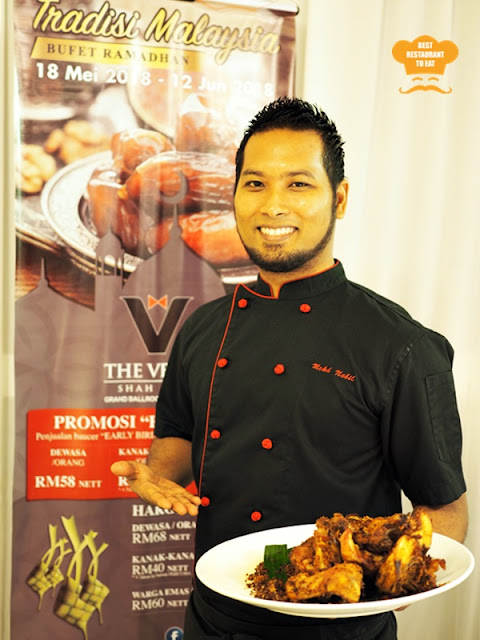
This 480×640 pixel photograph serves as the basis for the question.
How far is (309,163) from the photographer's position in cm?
151

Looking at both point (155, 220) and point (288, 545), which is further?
point (155, 220)

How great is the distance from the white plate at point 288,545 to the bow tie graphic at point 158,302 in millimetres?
1180

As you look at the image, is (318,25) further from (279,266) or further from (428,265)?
(279,266)

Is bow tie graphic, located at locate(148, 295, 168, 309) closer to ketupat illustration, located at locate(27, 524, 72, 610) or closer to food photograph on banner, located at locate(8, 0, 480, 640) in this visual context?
food photograph on banner, located at locate(8, 0, 480, 640)

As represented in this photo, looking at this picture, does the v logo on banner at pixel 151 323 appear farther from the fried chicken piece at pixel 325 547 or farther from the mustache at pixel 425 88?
the fried chicken piece at pixel 325 547

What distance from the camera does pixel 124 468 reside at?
4.81ft

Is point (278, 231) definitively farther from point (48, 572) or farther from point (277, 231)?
point (48, 572)

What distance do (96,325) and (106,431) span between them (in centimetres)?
34

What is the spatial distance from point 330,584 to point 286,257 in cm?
67

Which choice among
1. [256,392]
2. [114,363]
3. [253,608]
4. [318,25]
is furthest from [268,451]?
[318,25]

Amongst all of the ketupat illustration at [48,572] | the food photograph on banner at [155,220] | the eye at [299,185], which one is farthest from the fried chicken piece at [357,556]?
the ketupat illustration at [48,572]

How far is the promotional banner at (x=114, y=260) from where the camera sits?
7.56ft

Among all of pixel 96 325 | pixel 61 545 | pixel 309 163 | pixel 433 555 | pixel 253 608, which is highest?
pixel 309 163

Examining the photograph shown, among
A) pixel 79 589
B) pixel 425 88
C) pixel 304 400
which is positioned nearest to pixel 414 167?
pixel 425 88
